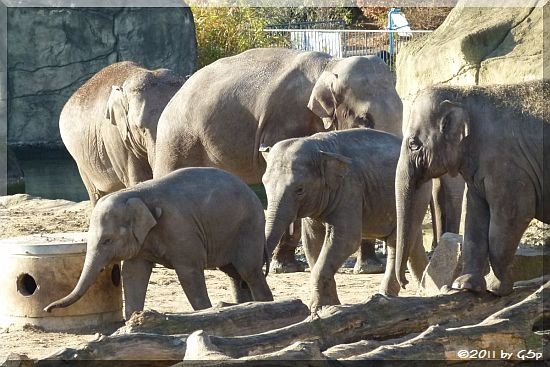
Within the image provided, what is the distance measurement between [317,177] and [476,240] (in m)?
1.38

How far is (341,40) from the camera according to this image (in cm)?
2417

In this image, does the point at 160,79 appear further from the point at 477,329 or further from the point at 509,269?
the point at 477,329

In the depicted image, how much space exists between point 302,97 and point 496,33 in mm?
2015

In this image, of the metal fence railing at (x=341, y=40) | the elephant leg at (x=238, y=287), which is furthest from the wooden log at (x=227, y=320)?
the metal fence railing at (x=341, y=40)

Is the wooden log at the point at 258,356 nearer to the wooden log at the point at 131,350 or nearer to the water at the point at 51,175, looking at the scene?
the wooden log at the point at 131,350

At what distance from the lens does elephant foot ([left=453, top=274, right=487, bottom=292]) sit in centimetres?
720

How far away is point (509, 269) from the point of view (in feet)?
23.7

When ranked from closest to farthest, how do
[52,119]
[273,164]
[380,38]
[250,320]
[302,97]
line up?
[250,320]
[273,164]
[302,97]
[52,119]
[380,38]

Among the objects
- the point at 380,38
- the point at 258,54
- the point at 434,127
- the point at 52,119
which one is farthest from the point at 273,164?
the point at 380,38

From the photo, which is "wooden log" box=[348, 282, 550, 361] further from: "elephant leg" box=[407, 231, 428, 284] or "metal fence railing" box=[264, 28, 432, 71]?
→ "metal fence railing" box=[264, 28, 432, 71]

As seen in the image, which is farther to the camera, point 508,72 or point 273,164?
point 508,72

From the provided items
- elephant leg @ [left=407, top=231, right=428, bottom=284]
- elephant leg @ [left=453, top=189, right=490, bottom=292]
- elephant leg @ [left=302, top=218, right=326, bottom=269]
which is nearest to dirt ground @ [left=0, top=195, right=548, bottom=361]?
elephant leg @ [left=407, top=231, right=428, bottom=284]

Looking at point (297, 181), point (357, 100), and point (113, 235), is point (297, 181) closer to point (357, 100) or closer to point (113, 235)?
point (113, 235)

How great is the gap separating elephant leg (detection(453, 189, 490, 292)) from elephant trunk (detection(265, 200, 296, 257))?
1331 millimetres
